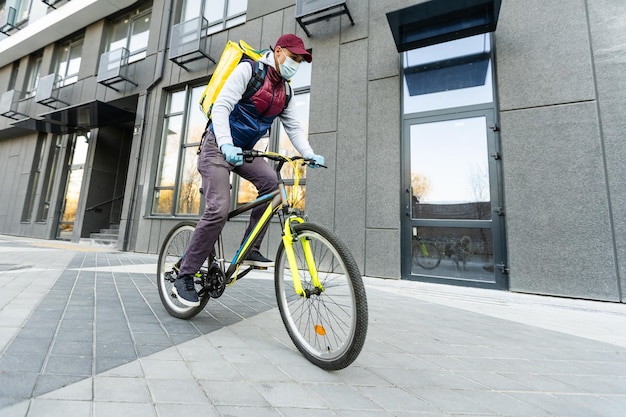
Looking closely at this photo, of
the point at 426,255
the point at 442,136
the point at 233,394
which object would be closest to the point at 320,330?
the point at 233,394

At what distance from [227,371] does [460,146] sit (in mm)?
5143

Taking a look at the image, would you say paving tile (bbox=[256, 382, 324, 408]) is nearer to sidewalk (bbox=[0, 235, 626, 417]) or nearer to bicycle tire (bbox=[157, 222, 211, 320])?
sidewalk (bbox=[0, 235, 626, 417])

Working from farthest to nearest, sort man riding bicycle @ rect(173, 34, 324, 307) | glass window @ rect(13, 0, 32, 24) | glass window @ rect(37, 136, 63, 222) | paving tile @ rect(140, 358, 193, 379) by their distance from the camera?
1. glass window @ rect(13, 0, 32, 24)
2. glass window @ rect(37, 136, 63, 222)
3. man riding bicycle @ rect(173, 34, 324, 307)
4. paving tile @ rect(140, 358, 193, 379)

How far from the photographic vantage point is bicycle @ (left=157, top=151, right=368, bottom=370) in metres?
1.50

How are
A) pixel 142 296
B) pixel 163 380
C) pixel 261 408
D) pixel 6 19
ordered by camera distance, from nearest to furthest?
pixel 261 408 → pixel 163 380 → pixel 142 296 → pixel 6 19

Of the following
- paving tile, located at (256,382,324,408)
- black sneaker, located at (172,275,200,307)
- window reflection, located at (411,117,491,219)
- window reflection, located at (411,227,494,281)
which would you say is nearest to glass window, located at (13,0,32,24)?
window reflection, located at (411,117,491,219)

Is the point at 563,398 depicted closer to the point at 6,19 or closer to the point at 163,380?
the point at 163,380

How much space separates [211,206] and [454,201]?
14.2 ft

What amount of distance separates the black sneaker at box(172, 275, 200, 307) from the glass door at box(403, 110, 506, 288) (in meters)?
3.93

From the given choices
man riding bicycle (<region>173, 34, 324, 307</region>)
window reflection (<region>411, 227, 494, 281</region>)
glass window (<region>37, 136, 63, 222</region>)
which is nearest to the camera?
man riding bicycle (<region>173, 34, 324, 307</region>)

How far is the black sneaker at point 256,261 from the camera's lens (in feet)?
6.82

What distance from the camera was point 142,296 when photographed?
3.00 meters

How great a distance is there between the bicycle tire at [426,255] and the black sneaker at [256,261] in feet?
12.2

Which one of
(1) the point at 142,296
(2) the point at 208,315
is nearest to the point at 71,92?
(1) the point at 142,296
